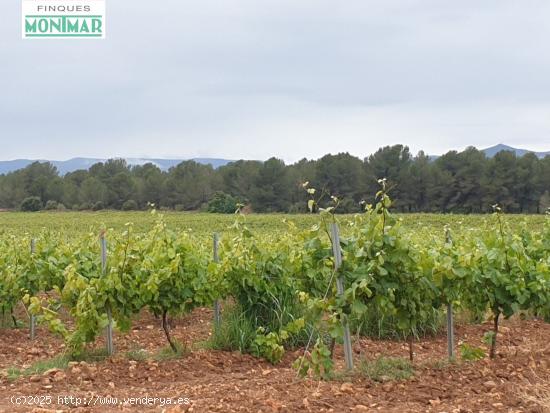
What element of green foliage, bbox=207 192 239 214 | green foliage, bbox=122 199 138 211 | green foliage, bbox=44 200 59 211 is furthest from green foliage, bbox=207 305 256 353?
green foliage, bbox=44 200 59 211

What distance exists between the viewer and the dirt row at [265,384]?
4320mm

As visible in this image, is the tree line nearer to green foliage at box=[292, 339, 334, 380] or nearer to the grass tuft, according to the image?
the grass tuft

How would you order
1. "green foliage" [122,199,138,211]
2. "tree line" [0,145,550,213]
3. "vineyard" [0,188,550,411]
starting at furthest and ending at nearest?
"green foliage" [122,199,138,211] < "tree line" [0,145,550,213] < "vineyard" [0,188,550,411]

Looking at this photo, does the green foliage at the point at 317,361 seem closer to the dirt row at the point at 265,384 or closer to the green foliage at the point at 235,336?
the dirt row at the point at 265,384

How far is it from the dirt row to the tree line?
41.8 metres

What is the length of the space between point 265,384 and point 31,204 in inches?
2840

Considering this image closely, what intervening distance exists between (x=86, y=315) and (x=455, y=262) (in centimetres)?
357

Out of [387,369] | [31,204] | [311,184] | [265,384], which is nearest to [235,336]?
[265,384]

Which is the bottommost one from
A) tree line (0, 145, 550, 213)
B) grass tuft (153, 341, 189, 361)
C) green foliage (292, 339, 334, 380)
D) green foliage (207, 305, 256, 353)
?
grass tuft (153, 341, 189, 361)

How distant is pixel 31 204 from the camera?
71.4 m

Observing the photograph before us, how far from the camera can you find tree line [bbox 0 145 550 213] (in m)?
56.6

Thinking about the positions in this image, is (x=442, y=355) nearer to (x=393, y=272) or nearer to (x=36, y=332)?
(x=393, y=272)

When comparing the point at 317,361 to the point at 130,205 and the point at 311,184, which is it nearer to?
the point at 311,184

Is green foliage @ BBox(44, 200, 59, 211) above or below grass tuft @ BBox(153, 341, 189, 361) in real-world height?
above
